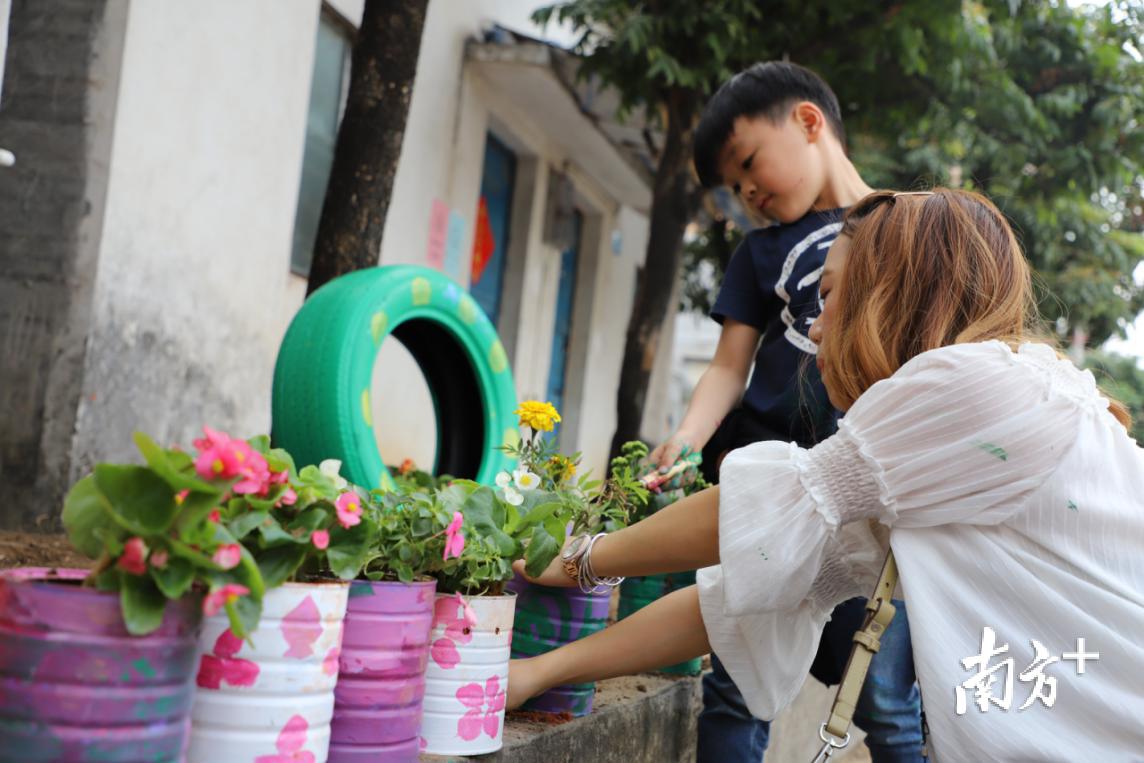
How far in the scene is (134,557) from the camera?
1111mm

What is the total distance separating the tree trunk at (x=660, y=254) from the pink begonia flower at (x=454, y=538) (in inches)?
196

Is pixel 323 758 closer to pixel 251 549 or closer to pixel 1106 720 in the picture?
pixel 251 549

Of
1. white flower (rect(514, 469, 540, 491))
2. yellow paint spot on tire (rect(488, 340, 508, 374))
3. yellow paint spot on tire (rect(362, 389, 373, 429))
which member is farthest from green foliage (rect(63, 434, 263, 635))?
yellow paint spot on tire (rect(488, 340, 508, 374))

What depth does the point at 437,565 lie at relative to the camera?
1688 millimetres

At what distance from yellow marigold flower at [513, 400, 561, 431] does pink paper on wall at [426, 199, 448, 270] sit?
497 centimetres

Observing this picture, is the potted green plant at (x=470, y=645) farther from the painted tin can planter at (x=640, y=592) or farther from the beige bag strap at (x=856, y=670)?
the painted tin can planter at (x=640, y=592)

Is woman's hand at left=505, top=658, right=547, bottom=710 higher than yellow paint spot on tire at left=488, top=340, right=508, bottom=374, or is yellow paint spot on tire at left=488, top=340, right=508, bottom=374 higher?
yellow paint spot on tire at left=488, top=340, right=508, bottom=374

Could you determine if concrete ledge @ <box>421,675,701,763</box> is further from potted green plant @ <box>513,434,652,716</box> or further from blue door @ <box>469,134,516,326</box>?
blue door @ <box>469,134,516,326</box>

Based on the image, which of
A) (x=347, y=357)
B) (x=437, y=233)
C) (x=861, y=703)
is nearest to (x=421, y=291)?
(x=347, y=357)

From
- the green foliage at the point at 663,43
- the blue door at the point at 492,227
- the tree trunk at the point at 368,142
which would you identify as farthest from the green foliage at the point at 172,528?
the blue door at the point at 492,227

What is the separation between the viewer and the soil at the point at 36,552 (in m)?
3.17

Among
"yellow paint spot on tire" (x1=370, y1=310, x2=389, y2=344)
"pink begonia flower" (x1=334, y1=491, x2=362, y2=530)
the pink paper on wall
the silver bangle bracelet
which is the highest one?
the pink paper on wall

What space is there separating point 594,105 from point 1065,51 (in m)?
3.19

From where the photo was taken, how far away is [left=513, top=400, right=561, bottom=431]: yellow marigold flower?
2.30m
